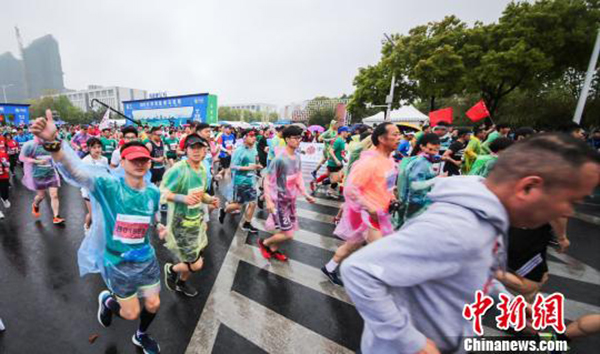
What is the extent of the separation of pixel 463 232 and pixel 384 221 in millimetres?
2360


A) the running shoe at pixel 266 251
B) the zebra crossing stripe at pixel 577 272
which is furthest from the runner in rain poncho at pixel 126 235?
the zebra crossing stripe at pixel 577 272

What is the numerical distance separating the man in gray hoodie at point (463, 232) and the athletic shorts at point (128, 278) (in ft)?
6.91

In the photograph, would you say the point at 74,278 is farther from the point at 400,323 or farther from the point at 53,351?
the point at 400,323

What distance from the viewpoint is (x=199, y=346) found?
2.52 m

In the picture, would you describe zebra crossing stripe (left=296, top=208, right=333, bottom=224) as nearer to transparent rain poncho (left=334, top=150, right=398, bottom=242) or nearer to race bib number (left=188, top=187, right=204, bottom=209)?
transparent rain poncho (left=334, top=150, right=398, bottom=242)

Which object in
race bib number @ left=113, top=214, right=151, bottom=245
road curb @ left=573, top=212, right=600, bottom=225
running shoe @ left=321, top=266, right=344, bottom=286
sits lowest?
running shoe @ left=321, top=266, right=344, bottom=286

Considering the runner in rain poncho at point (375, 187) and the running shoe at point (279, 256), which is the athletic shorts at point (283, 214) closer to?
the running shoe at point (279, 256)

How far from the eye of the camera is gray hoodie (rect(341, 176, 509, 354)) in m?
0.92

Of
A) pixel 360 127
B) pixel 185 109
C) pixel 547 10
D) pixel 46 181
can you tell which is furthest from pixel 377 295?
pixel 547 10

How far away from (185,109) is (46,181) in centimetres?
1143

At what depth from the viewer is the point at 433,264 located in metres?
0.95

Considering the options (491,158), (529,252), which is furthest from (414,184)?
(491,158)

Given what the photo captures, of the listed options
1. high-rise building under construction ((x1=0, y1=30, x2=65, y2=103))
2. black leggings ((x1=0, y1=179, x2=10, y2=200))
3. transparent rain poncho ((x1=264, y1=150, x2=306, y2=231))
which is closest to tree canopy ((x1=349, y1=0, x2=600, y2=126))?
transparent rain poncho ((x1=264, y1=150, x2=306, y2=231))

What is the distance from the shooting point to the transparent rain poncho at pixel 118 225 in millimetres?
2244
